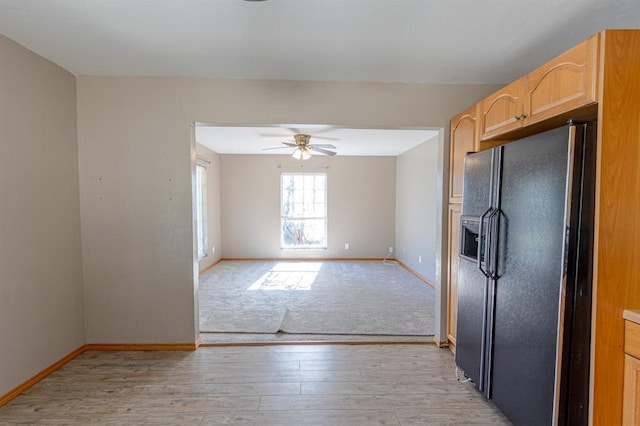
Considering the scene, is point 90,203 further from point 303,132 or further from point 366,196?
point 366,196

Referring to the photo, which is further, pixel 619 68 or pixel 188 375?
pixel 188 375

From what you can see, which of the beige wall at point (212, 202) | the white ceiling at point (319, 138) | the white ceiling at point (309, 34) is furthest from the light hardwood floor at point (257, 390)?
the beige wall at point (212, 202)

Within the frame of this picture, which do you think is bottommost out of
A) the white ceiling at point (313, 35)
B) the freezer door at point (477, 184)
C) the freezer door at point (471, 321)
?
the freezer door at point (471, 321)

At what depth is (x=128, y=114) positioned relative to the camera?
257 cm

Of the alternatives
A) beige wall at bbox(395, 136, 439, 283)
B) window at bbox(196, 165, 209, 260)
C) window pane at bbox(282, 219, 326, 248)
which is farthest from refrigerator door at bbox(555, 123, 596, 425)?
window pane at bbox(282, 219, 326, 248)

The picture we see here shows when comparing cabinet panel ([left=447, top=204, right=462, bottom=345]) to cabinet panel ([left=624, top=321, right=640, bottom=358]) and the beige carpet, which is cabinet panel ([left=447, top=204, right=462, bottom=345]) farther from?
cabinet panel ([left=624, top=321, right=640, bottom=358])

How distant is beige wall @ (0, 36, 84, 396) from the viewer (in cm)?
198

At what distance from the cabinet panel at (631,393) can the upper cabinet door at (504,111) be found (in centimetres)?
130

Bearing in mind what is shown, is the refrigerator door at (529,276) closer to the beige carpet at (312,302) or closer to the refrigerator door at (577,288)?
the refrigerator door at (577,288)

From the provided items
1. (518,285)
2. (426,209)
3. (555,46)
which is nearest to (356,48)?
(555,46)

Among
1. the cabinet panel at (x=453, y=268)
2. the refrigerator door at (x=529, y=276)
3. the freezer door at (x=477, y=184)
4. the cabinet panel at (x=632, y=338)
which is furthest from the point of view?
the cabinet panel at (x=453, y=268)

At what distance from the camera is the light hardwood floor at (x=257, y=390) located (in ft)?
6.11

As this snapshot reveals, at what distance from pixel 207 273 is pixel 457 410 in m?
4.77

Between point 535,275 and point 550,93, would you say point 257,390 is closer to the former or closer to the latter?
point 535,275
